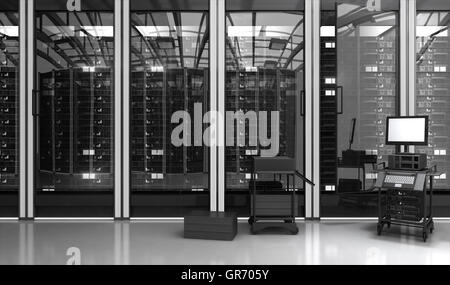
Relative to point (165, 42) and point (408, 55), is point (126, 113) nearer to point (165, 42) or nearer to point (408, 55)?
point (165, 42)

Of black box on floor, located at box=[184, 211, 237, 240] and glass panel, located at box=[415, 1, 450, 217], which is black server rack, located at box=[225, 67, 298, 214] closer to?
black box on floor, located at box=[184, 211, 237, 240]

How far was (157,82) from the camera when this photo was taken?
5.51m

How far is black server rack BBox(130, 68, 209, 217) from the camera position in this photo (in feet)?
17.8

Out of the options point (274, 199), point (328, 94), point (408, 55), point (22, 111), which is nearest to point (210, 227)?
point (274, 199)

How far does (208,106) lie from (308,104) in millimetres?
1202

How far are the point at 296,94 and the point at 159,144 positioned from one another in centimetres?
188

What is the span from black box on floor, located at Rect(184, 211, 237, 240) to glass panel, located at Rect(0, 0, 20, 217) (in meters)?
2.47

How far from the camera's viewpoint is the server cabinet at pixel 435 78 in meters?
5.46

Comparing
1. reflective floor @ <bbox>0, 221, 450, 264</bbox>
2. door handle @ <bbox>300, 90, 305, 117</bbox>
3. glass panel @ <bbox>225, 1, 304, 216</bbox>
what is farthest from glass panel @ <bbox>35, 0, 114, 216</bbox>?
door handle @ <bbox>300, 90, 305, 117</bbox>

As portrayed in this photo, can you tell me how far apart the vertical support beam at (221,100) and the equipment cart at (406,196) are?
1762 millimetres
